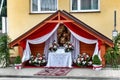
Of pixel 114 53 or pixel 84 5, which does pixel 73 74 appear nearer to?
pixel 114 53

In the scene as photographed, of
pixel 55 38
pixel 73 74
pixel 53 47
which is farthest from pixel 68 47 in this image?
pixel 73 74

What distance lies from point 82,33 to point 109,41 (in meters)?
1.51

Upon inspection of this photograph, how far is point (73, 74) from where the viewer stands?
16.2 metres

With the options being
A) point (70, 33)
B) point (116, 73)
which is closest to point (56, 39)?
point (70, 33)

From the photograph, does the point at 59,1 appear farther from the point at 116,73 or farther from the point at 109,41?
the point at 116,73

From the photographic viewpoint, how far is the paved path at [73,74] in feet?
50.6

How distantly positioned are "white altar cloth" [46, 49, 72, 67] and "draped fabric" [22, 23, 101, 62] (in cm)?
62

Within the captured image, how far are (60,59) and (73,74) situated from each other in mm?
2245

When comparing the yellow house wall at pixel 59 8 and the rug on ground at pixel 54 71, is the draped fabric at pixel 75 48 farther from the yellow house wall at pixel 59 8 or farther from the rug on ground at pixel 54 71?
the rug on ground at pixel 54 71

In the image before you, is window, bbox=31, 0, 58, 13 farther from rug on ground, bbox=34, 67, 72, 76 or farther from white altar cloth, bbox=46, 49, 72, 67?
rug on ground, bbox=34, 67, 72, 76

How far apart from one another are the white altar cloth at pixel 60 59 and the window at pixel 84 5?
237 centimetres

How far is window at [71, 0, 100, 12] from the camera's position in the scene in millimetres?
19188

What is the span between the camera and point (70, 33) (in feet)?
62.2

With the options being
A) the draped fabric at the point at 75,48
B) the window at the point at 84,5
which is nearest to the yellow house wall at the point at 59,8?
the window at the point at 84,5
